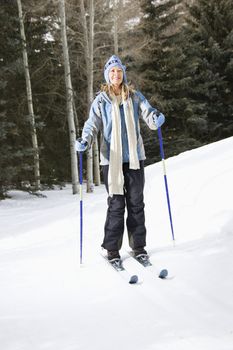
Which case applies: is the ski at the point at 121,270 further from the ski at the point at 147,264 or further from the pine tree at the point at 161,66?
the pine tree at the point at 161,66

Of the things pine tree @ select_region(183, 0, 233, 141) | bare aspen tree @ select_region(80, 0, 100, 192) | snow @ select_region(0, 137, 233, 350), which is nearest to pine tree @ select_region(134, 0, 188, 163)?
pine tree @ select_region(183, 0, 233, 141)

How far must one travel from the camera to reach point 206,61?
17375 mm

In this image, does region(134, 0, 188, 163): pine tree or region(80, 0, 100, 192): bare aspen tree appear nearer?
region(80, 0, 100, 192): bare aspen tree

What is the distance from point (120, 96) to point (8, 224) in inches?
161

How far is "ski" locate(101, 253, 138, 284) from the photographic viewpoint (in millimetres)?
3283

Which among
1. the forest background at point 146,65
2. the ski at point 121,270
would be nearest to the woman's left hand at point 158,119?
the ski at point 121,270

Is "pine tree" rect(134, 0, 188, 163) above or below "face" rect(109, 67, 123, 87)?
above

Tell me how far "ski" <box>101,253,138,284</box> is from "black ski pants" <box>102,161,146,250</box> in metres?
0.15

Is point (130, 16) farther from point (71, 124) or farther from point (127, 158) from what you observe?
point (127, 158)

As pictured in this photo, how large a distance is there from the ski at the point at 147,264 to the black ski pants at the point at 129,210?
125 mm

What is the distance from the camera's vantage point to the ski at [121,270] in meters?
3.28

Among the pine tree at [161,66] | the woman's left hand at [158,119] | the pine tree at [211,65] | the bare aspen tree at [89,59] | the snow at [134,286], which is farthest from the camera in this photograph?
the pine tree at [211,65]

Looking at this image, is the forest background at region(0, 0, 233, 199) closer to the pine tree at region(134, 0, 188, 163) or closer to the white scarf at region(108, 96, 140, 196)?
the pine tree at region(134, 0, 188, 163)

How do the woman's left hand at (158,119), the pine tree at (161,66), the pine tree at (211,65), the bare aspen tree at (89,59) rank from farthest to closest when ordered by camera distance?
the pine tree at (211,65) < the pine tree at (161,66) < the bare aspen tree at (89,59) < the woman's left hand at (158,119)
